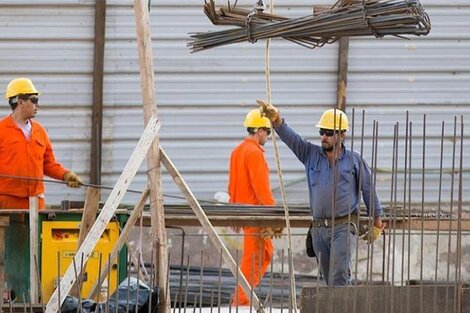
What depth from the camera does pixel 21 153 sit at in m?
12.7

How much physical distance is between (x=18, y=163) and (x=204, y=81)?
4558mm

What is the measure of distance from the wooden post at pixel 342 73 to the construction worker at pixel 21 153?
509 cm

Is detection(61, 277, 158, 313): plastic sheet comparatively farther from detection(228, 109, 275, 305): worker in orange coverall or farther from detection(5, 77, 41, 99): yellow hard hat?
detection(228, 109, 275, 305): worker in orange coverall

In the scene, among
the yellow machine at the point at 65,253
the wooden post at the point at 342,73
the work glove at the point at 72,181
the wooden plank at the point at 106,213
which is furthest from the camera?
the wooden post at the point at 342,73

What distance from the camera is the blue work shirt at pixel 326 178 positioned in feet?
36.8

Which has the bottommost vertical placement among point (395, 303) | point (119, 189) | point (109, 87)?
point (395, 303)

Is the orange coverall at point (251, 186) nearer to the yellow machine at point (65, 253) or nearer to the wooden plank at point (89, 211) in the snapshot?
the yellow machine at point (65, 253)

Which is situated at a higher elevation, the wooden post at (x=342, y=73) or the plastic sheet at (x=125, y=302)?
the wooden post at (x=342, y=73)

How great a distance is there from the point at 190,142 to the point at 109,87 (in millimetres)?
1147

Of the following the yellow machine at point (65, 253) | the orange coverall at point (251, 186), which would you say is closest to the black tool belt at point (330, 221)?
the yellow machine at point (65, 253)

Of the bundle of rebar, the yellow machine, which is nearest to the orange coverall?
the yellow machine

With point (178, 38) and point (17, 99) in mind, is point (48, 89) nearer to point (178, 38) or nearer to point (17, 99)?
point (178, 38)

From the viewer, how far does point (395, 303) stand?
31.1ft

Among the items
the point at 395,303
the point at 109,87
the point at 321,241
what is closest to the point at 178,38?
the point at 109,87
